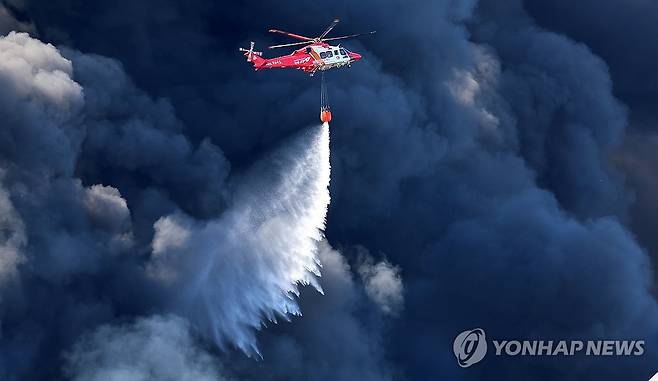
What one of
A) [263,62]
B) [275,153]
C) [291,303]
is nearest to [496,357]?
[291,303]

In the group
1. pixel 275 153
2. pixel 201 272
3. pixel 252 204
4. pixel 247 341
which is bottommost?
pixel 247 341

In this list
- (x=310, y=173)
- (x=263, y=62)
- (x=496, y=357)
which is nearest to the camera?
(x=263, y=62)

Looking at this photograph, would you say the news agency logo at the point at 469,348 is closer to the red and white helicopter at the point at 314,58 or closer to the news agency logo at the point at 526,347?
the news agency logo at the point at 526,347

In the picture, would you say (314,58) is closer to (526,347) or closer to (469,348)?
(469,348)

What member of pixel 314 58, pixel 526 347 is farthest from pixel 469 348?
pixel 314 58

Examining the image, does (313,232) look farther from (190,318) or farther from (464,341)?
(464,341)

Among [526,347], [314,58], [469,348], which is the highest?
[314,58]

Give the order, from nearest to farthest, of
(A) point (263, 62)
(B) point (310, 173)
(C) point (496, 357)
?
(A) point (263, 62) < (B) point (310, 173) < (C) point (496, 357)

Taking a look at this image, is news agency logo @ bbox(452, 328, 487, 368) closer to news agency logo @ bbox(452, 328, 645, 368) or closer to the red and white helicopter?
news agency logo @ bbox(452, 328, 645, 368)
